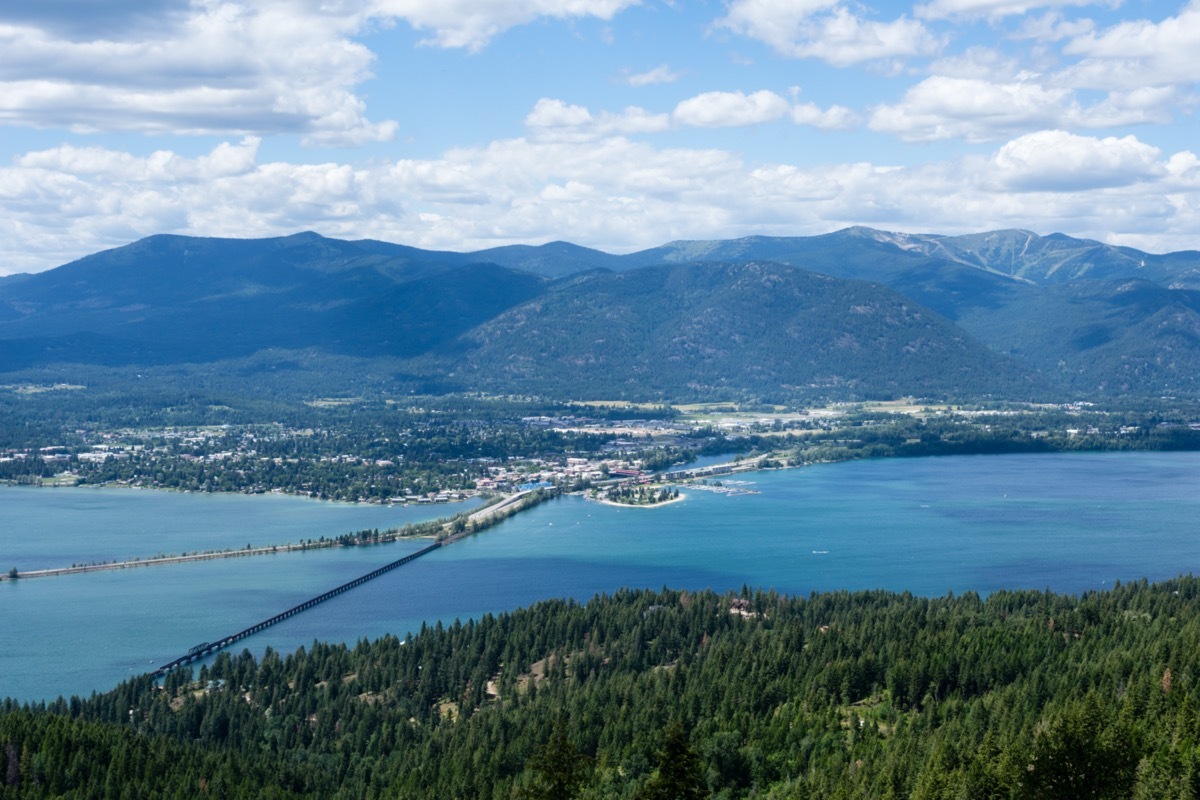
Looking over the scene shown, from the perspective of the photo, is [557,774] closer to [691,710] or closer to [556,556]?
[691,710]

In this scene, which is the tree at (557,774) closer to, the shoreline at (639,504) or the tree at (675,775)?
the tree at (675,775)

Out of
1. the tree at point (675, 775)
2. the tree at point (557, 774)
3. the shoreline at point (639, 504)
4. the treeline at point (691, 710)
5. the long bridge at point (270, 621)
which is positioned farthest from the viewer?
the shoreline at point (639, 504)

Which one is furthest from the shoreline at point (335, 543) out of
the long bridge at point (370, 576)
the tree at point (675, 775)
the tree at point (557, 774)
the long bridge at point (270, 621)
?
the tree at point (675, 775)

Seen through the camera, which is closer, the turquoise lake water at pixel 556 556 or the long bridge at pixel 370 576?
the long bridge at pixel 370 576

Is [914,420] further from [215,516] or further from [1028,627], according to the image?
[1028,627]

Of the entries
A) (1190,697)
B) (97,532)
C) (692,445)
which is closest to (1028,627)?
(1190,697)

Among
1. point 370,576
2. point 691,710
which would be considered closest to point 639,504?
point 370,576
